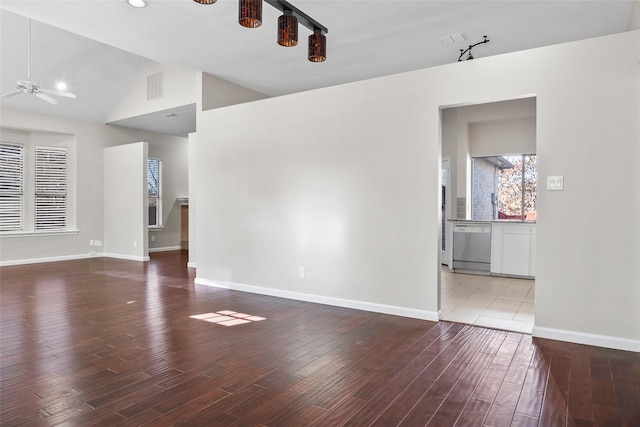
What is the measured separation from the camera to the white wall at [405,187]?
3074 millimetres

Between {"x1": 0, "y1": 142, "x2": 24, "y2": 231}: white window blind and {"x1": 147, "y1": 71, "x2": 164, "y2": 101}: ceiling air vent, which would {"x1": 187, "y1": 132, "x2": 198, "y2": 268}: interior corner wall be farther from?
{"x1": 0, "y1": 142, "x2": 24, "y2": 231}: white window blind

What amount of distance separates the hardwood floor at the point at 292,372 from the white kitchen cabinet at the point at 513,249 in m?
2.88

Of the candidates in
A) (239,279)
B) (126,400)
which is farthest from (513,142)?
(126,400)

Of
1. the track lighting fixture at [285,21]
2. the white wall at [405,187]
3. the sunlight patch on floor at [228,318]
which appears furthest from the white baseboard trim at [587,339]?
the track lighting fixture at [285,21]

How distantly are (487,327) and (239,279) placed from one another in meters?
3.07

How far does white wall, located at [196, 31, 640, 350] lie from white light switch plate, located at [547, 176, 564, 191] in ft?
0.12

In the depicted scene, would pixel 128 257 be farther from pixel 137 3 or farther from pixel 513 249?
pixel 513 249

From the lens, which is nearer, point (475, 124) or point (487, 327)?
point (487, 327)

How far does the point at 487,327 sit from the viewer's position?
3.64 m

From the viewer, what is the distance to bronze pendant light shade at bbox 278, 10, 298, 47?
294cm

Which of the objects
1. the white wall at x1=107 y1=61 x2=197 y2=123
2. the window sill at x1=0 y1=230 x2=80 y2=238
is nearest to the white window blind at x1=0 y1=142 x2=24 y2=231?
the window sill at x1=0 y1=230 x2=80 y2=238

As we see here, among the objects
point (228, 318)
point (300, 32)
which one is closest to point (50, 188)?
point (228, 318)

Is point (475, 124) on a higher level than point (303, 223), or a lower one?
higher

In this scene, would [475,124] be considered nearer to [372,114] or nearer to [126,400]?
[372,114]
